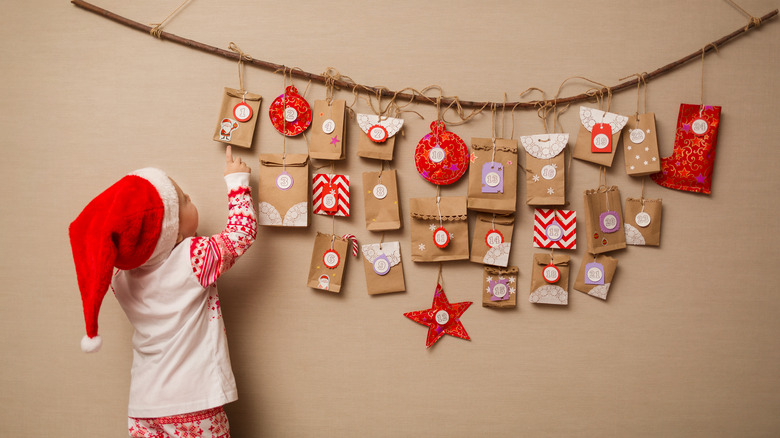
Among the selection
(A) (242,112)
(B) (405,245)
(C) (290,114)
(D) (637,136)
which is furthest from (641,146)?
(A) (242,112)

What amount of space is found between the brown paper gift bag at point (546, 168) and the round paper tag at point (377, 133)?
39cm

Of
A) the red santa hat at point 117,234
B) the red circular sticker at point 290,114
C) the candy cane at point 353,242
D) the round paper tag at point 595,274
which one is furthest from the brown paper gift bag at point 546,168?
the red santa hat at point 117,234

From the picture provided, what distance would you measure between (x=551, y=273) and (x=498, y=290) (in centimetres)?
16

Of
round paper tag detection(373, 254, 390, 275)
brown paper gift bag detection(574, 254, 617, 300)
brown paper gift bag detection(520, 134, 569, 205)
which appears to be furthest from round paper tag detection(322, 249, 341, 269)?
brown paper gift bag detection(574, 254, 617, 300)

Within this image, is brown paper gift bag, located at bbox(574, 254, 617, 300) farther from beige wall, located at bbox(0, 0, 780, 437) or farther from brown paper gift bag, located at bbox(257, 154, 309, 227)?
brown paper gift bag, located at bbox(257, 154, 309, 227)

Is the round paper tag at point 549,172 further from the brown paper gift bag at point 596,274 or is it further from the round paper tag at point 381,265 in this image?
the round paper tag at point 381,265

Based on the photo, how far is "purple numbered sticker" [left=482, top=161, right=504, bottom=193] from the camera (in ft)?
4.43

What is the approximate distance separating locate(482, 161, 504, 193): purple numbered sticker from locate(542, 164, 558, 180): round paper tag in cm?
12

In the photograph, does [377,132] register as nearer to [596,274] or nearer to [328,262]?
[328,262]

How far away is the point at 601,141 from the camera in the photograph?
136cm

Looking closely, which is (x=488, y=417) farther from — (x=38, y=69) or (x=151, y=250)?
(x=38, y=69)

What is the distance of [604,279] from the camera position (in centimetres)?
140

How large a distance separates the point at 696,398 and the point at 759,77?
0.95 m

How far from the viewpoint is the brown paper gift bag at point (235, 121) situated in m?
1.35
